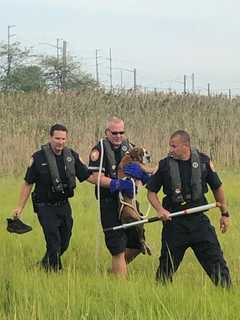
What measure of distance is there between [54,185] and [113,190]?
0.66 meters

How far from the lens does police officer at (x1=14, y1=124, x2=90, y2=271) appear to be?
8.09m

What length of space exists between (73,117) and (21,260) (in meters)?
12.7

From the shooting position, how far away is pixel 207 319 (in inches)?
197

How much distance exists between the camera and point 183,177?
7.16 m

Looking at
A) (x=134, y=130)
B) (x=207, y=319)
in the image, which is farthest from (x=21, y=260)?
(x=134, y=130)

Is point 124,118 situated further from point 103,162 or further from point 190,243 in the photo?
point 190,243

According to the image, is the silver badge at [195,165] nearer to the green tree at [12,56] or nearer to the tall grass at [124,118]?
the tall grass at [124,118]

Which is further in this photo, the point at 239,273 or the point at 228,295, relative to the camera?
the point at 239,273

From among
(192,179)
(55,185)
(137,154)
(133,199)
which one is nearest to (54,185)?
(55,185)

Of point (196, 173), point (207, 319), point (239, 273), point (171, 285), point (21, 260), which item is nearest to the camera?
point (207, 319)

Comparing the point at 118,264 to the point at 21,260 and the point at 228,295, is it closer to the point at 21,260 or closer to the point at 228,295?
the point at 21,260

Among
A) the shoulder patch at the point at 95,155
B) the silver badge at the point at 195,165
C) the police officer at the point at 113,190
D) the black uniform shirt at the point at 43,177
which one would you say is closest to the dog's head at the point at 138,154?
the police officer at the point at 113,190

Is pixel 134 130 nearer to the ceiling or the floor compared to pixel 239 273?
nearer to the ceiling

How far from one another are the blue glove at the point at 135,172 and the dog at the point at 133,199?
0.12ft
